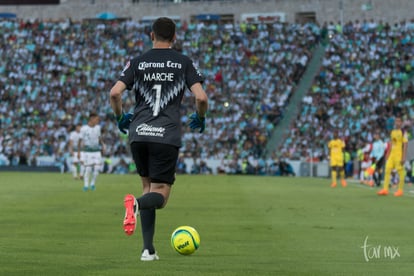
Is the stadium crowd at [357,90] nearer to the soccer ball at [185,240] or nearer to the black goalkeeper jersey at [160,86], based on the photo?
the soccer ball at [185,240]

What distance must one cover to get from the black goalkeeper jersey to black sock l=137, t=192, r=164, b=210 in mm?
566

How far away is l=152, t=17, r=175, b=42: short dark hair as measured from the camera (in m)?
10.1

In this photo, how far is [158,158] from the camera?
996 cm

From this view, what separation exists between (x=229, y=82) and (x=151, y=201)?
50.0 m

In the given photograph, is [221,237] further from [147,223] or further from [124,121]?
[124,121]

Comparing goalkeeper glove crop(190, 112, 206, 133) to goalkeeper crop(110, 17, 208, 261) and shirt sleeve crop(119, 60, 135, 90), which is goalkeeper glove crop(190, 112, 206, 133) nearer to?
goalkeeper crop(110, 17, 208, 261)

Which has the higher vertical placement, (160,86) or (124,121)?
(160,86)

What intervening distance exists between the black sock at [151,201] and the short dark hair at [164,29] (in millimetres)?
1662

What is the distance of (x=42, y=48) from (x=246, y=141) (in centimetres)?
1693

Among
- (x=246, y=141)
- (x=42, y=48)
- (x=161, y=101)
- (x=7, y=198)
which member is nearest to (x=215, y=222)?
(x=161, y=101)

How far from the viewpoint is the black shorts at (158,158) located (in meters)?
9.95

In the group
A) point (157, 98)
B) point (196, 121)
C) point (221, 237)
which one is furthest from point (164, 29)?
point (221, 237)

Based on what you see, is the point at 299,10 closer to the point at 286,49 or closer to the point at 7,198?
the point at 286,49

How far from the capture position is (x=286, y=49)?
6106 cm
